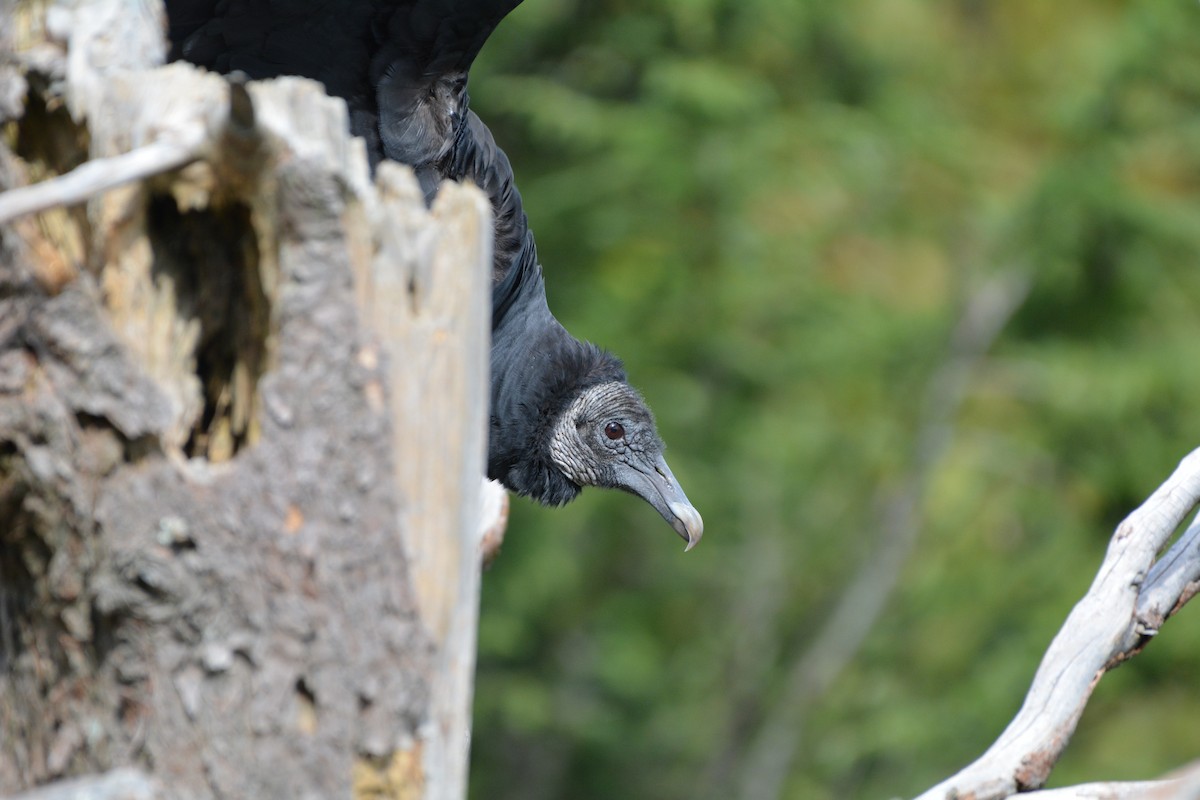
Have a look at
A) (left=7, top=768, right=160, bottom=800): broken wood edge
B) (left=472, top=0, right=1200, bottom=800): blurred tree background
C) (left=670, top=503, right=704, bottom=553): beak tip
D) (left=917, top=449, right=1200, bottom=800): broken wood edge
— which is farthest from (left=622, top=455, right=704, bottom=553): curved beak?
(left=472, top=0, right=1200, bottom=800): blurred tree background

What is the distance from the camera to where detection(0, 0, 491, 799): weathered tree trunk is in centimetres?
159

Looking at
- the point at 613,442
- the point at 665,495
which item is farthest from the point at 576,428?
the point at 665,495

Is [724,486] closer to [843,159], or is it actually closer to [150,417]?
[843,159]

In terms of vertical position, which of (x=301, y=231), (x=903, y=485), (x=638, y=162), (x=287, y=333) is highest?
(x=638, y=162)

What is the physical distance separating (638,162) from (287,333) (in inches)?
246

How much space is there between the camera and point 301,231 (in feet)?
5.28

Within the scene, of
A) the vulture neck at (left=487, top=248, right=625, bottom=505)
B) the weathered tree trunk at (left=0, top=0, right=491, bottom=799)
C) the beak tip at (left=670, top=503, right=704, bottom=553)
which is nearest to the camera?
the weathered tree trunk at (left=0, top=0, right=491, bottom=799)

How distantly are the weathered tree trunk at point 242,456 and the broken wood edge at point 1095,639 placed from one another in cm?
110

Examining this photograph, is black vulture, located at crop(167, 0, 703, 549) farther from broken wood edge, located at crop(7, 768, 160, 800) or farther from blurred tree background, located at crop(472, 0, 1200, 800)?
blurred tree background, located at crop(472, 0, 1200, 800)

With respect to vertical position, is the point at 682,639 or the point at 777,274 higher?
the point at 777,274

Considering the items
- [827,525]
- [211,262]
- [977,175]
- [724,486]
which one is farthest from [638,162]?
[211,262]

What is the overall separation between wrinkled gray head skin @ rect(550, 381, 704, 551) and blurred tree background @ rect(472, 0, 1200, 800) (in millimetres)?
3840

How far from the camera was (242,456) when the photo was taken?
1608mm

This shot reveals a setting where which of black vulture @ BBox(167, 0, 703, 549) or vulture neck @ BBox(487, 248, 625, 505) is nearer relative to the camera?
black vulture @ BBox(167, 0, 703, 549)
